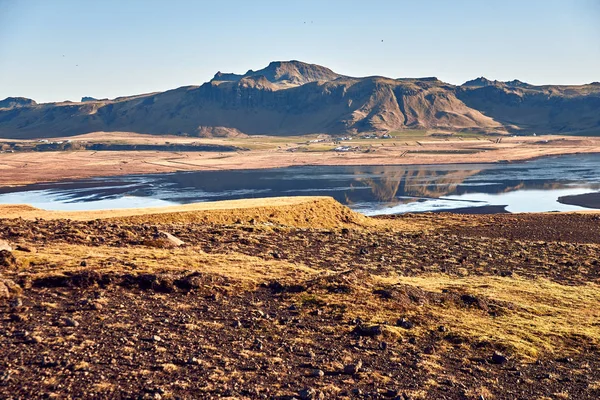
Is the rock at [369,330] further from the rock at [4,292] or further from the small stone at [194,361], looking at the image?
the rock at [4,292]

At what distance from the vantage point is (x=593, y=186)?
87438mm

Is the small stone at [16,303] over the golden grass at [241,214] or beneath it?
over

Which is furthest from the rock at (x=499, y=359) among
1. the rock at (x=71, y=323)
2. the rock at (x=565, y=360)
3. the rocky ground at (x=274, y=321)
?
the rock at (x=71, y=323)

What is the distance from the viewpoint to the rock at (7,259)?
1856 cm

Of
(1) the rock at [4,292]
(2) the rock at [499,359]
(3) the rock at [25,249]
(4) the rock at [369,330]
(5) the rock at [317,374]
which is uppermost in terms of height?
(3) the rock at [25,249]

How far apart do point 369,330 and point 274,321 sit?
2.44 metres

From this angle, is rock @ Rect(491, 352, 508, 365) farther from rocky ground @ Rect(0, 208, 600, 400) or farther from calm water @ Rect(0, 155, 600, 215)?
calm water @ Rect(0, 155, 600, 215)

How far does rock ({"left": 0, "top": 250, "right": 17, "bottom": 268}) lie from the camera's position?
60.9ft

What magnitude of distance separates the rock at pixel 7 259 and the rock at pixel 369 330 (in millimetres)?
10826

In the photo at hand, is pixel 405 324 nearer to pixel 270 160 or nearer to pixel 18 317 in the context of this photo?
pixel 18 317

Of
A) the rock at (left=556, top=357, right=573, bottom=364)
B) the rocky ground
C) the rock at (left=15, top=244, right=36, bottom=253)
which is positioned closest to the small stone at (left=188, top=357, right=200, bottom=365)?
the rocky ground

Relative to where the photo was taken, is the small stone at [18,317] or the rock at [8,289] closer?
the small stone at [18,317]

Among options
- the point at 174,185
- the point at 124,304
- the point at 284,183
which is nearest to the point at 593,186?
the point at 284,183

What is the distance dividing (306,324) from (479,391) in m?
4.87
